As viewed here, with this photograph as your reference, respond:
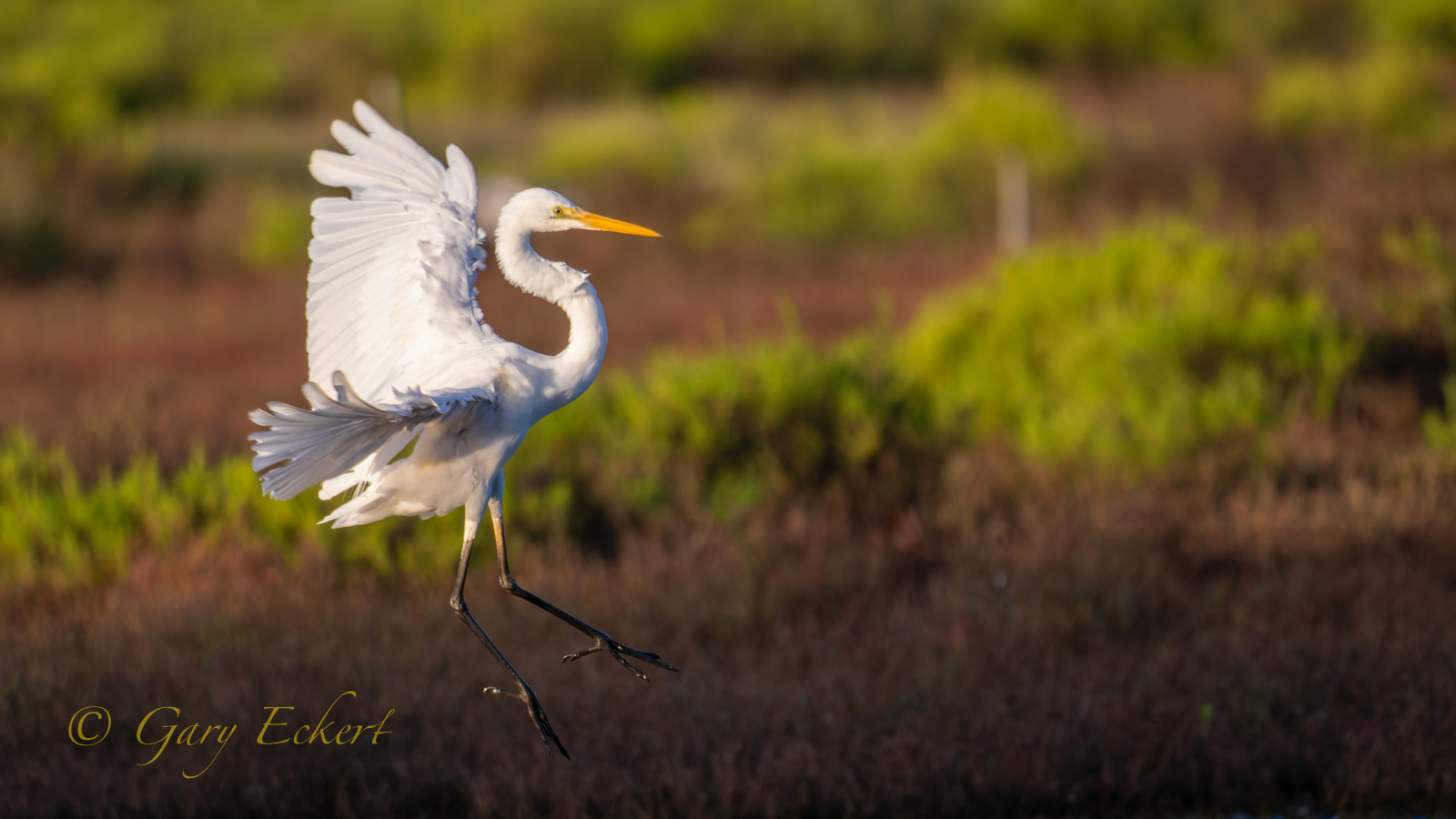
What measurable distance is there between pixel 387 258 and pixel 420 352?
0.32m

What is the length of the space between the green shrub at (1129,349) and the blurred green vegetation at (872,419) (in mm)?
15

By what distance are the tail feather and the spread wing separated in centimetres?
41

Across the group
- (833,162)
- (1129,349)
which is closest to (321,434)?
(1129,349)

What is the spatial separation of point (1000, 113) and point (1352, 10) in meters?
20.3

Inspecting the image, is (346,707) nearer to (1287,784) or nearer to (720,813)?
(720,813)

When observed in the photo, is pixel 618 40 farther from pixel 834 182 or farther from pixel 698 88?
pixel 834 182

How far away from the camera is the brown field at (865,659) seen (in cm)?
396

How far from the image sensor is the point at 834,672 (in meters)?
4.50

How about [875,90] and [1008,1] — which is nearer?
[875,90]

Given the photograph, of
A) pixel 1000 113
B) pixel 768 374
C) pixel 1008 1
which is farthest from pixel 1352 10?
pixel 768 374

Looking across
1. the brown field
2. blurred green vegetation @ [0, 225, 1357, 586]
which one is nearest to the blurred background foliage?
blurred green vegetation @ [0, 225, 1357, 586]

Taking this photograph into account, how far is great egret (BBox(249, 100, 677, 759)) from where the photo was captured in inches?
103

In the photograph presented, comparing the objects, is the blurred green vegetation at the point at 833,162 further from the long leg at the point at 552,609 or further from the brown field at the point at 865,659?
the long leg at the point at 552,609

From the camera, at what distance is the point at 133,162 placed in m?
21.2
